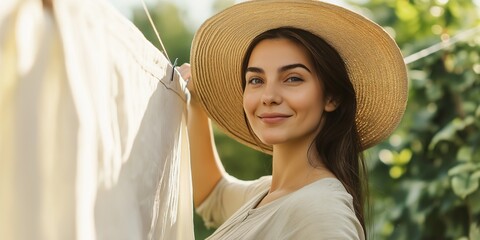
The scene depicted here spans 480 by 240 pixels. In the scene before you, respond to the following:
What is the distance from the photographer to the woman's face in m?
2.07

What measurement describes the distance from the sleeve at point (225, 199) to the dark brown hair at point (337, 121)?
0.39 metres

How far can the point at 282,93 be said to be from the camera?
2062 mm

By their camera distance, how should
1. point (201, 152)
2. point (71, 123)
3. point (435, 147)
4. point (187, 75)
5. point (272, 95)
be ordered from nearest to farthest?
1. point (71, 123)
2. point (272, 95)
3. point (187, 75)
4. point (201, 152)
5. point (435, 147)

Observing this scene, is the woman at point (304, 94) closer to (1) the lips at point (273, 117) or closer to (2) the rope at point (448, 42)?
(1) the lips at point (273, 117)

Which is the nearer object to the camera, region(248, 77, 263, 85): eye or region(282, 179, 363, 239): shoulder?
region(282, 179, 363, 239): shoulder

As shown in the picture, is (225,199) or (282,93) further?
(225,199)

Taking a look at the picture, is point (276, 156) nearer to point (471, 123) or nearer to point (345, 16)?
point (345, 16)

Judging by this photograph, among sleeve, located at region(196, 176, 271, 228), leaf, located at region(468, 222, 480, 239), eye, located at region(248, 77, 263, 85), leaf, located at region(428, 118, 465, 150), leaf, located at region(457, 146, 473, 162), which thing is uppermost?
eye, located at region(248, 77, 263, 85)

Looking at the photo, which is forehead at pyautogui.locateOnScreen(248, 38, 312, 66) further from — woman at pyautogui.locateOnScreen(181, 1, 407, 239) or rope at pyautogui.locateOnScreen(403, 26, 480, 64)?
rope at pyautogui.locateOnScreen(403, 26, 480, 64)

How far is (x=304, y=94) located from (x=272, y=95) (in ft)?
0.26

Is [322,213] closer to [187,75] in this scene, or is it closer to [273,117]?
[273,117]


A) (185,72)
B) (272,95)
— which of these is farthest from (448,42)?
(272,95)

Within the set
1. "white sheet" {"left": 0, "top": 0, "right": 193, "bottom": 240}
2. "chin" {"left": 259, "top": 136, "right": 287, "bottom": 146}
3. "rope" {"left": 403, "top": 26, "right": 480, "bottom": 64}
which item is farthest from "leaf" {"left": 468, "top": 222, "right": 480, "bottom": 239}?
"white sheet" {"left": 0, "top": 0, "right": 193, "bottom": 240}

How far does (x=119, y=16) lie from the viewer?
1571 millimetres
